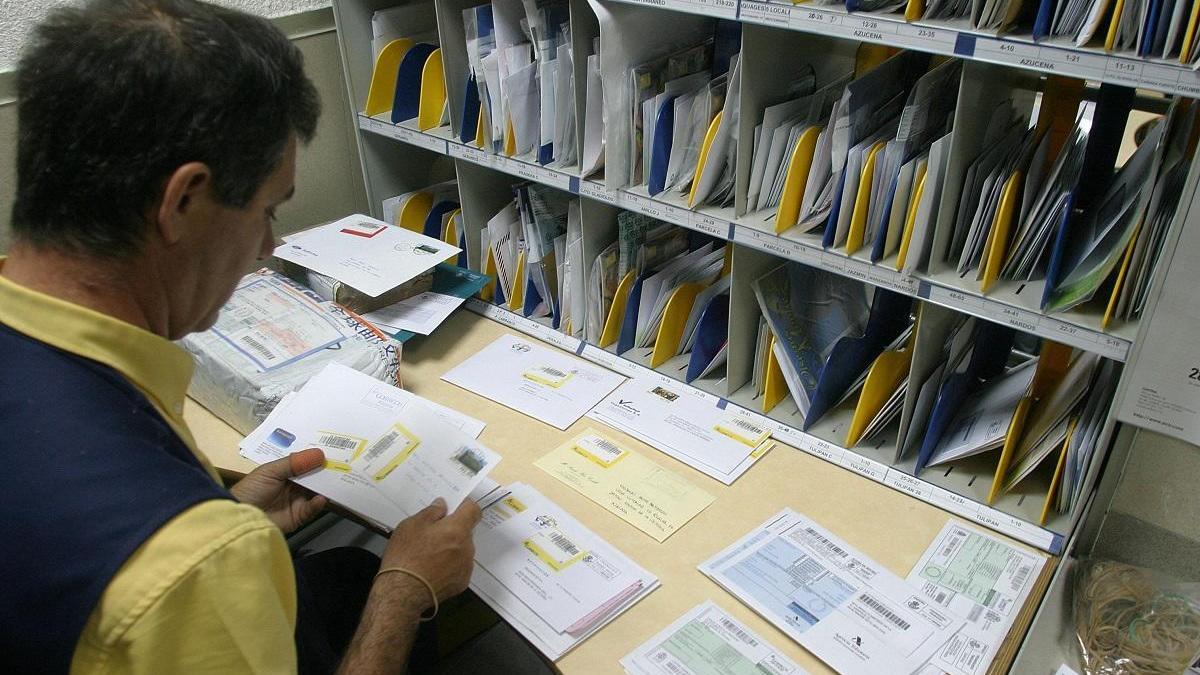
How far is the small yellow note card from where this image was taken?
1463 mm

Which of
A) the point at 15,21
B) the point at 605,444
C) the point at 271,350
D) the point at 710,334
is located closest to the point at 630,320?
the point at 710,334

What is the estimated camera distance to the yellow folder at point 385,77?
2.07 metres

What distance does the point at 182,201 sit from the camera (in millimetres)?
840

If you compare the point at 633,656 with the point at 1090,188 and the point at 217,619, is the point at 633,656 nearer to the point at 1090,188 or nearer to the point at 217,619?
the point at 217,619

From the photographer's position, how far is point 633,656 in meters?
1.21

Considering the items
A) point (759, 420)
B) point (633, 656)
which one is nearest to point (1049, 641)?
point (759, 420)

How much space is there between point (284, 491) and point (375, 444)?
17cm

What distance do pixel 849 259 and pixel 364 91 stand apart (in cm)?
136

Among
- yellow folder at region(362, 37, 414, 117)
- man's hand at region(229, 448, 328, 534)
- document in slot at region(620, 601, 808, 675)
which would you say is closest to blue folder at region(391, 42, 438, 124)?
yellow folder at region(362, 37, 414, 117)

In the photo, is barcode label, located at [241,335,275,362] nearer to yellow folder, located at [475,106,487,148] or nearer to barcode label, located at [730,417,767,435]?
yellow folder, located at [475,106,487,148]

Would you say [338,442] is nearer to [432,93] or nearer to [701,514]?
[701,514]

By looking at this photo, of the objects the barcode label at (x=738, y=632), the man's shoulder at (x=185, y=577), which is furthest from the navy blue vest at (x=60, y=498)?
the barcode label at (x=738, y=632)

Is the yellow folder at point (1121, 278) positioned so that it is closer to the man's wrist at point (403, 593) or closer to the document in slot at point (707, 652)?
the document in slot at point (707, 652)

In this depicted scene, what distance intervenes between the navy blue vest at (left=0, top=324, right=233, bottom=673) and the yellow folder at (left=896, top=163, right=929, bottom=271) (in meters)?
1.04
